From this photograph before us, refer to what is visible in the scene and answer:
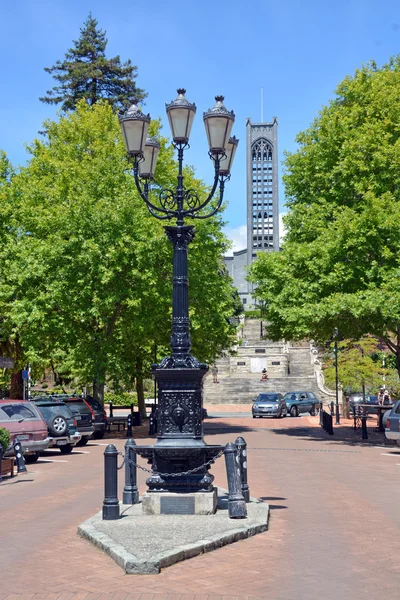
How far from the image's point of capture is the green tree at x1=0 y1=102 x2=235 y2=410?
89.7 ft

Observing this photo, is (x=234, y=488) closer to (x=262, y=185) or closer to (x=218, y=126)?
(x=218, y=126)

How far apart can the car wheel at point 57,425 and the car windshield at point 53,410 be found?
25 centimetres

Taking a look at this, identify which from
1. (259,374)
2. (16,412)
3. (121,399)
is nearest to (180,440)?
(16,412)

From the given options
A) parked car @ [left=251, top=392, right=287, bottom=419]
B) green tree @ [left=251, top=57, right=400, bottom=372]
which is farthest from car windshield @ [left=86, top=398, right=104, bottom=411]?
parked car @ [left=251, top=392, right=287, bottom=419]

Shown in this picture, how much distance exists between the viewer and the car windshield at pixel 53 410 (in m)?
21.2

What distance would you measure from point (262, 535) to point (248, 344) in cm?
7451

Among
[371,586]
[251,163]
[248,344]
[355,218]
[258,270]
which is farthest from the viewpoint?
[251,163]

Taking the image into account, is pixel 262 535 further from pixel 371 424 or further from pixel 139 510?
pixel 371 424

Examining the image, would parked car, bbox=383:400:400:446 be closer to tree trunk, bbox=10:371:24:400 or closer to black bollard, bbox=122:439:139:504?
black bollard, bbox=122:439:139:504

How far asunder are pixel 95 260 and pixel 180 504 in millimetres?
18009

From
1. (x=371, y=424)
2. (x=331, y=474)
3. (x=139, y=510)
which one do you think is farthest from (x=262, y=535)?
(x=371, y=424)

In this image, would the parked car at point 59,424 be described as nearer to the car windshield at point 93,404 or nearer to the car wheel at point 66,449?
the car wheel at point 66,449

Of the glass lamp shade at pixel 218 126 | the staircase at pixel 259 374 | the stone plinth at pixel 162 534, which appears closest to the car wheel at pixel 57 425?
the stone plinth at pixel 162 534

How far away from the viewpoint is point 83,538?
29.1ft
